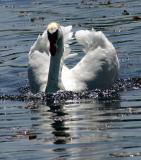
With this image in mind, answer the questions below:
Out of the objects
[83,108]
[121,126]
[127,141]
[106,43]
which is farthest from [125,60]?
[127,141]

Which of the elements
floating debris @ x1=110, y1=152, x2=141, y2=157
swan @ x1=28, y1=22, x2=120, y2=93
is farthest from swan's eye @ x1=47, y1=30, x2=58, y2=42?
floating debris @ x1=110, y1=152, x2=141, y2=157

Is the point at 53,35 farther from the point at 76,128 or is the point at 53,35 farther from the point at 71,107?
the point at 76,128

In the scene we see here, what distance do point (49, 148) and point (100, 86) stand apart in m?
5.94

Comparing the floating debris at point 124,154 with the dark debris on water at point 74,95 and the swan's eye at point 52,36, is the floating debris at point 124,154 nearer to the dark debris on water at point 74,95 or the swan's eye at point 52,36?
the dark debris on water at point 74,95

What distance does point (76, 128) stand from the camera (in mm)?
13430

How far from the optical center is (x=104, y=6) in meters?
27.6

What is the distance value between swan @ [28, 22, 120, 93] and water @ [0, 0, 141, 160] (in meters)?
0.55

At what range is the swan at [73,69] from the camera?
56.6 ft

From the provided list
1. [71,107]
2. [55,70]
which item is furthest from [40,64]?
→ [71,107]

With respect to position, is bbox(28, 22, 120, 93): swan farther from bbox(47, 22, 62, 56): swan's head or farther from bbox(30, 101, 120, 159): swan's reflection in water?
bbox(30, 101, 120, 159): swan's reflection in water

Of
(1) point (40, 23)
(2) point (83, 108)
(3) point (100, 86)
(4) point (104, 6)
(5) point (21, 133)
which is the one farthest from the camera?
(4) point (104, 6)

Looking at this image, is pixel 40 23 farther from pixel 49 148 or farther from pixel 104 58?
pixel 49 148

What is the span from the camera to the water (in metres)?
11.8

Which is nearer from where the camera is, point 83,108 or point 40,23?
point 83,108
